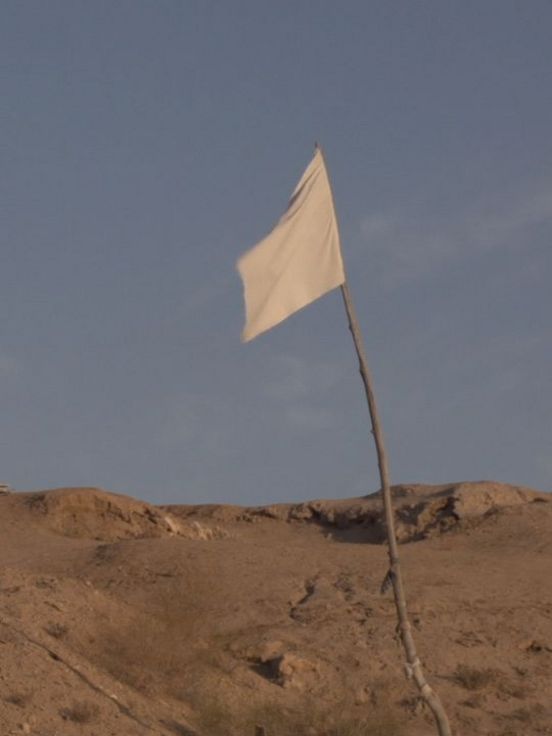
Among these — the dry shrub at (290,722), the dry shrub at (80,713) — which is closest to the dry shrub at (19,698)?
the dry shrub at (80,713)

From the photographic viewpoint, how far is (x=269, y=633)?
48.4 feet

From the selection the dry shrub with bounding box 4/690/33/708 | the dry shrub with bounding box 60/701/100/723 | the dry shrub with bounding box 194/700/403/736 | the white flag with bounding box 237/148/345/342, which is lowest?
the dry shrub with bounding box 194/700/403/736

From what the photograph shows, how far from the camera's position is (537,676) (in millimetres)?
15000

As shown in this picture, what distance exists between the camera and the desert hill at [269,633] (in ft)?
40.1

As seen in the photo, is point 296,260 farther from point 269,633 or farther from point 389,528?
point 269,633

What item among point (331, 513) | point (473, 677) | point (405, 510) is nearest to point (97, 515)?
point (331, 513)

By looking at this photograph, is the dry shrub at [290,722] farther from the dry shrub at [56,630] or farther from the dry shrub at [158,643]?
the dry shrub at [56,630]

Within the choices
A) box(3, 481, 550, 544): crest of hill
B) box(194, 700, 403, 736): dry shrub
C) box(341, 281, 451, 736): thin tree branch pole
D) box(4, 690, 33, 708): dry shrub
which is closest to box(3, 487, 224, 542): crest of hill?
box(3, 481, 550, 544): crest of hill

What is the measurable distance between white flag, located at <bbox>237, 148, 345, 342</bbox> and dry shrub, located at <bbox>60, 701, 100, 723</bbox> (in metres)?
3.48

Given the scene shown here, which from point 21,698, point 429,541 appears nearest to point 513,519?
point 429,541

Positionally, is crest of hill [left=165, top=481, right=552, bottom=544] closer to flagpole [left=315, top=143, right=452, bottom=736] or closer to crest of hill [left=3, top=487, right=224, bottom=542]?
crest of hill [left=3, top=487, right=224, bottom=542]

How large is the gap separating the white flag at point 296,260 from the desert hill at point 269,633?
356 centimetres

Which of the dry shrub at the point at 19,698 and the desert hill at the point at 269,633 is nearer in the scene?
the dry shrub at the point at 19,698

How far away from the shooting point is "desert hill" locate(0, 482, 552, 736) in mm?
12227
